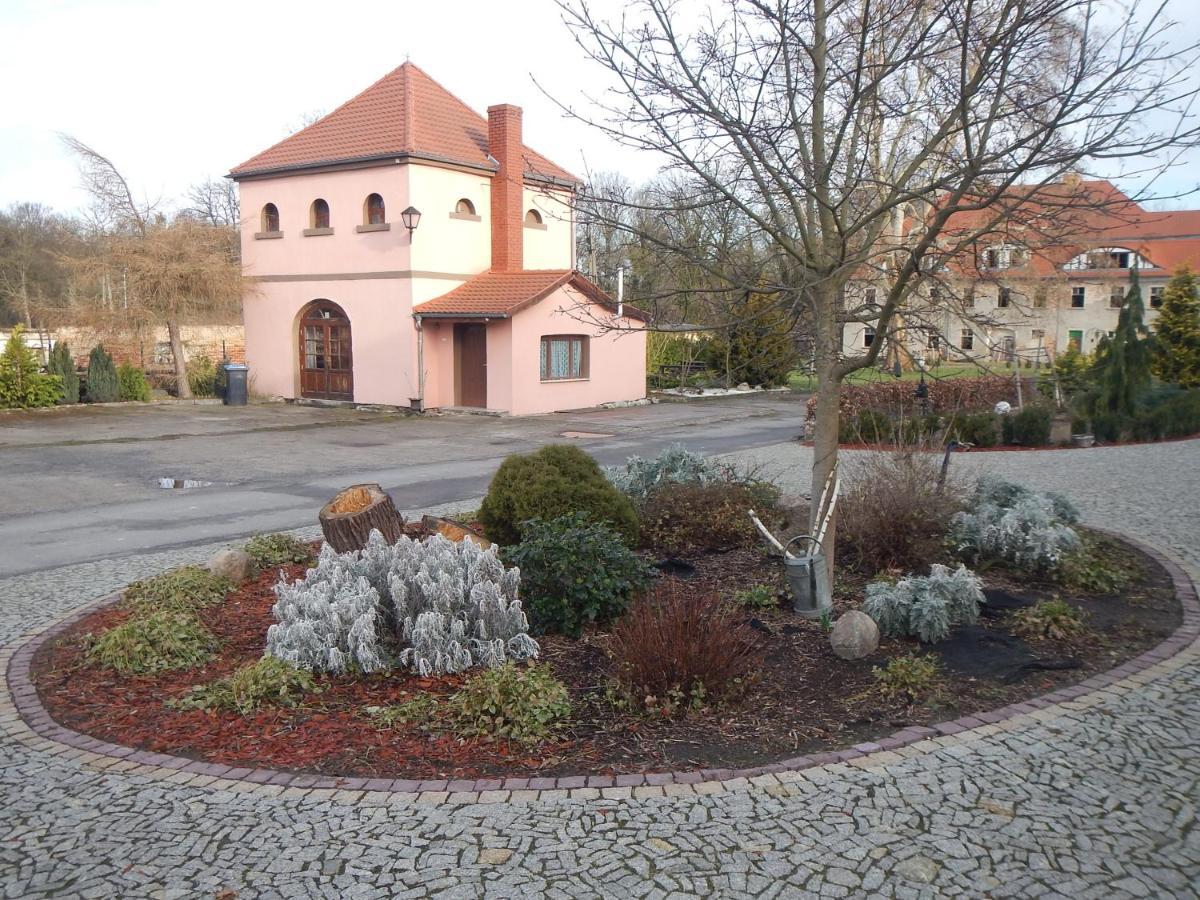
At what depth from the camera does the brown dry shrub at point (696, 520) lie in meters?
8.12

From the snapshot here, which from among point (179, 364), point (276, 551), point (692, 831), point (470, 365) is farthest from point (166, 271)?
point (692, 831)

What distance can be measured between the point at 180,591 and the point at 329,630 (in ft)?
6.02

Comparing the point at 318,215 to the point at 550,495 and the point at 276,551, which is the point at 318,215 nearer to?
the point at 276,551

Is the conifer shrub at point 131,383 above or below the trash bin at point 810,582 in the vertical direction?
above

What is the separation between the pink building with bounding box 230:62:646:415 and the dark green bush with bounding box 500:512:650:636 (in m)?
17.8

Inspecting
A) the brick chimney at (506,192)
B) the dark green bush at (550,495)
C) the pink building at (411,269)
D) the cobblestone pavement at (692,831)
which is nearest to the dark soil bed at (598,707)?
the cobblestone pavement at (692,831)

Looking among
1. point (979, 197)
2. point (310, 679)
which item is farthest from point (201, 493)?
point (979, 197)

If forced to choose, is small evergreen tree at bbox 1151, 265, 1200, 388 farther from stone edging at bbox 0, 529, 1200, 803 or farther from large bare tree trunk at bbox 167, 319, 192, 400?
large bare tree trunk at bbox 167, 319, 192, 400

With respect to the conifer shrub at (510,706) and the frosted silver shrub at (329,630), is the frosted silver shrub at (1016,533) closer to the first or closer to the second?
the conifer shrub at (510,706)

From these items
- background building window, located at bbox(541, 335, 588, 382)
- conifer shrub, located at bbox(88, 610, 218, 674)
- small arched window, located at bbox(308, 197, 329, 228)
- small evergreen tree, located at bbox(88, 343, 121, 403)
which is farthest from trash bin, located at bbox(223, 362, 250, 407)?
conifer shrub, located at bbox(88, 610, 218, 674)

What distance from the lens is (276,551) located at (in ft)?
26.2

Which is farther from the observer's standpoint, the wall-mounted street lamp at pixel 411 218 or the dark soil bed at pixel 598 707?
the wall-mounted street lamp at pixel 411 218

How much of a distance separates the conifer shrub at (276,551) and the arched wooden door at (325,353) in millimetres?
18831

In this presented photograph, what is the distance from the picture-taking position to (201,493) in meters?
12.7
